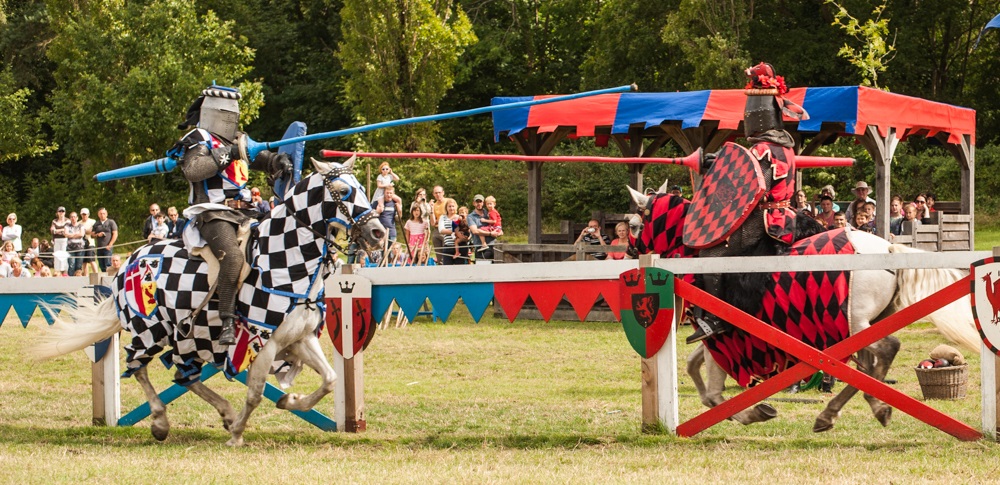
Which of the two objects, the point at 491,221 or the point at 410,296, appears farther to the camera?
the point at 491,221

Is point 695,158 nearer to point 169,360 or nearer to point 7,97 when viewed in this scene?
point 169,360

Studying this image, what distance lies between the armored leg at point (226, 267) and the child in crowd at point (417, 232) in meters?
8.79

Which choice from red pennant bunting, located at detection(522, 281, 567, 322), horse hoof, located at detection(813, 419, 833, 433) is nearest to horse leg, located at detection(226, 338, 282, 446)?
red pennant bunting, located at detection(522, 281, 567, 322)

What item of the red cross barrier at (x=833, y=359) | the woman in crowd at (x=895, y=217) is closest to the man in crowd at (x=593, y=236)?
the woman in crowd at (x=895, y=217)

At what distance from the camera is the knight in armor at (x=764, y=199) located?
781 cm

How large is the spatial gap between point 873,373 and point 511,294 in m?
2.30

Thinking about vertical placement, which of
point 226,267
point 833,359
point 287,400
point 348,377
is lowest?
point 287,400

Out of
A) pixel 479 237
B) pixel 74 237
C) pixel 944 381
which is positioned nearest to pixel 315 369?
pixel 944 381

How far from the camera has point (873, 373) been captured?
762 centimetres

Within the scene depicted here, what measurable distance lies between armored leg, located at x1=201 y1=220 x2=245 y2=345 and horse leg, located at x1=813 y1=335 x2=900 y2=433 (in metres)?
3.77

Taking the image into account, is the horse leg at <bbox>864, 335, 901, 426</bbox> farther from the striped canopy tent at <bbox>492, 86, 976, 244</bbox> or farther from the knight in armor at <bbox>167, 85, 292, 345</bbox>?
the striped canopy tent at <bbox>492, 86, 976, 244</bbox>

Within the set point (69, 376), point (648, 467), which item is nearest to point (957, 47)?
point (69, 376)

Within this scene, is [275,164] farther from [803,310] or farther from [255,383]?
[803,310]

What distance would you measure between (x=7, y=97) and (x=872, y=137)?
24053mm
